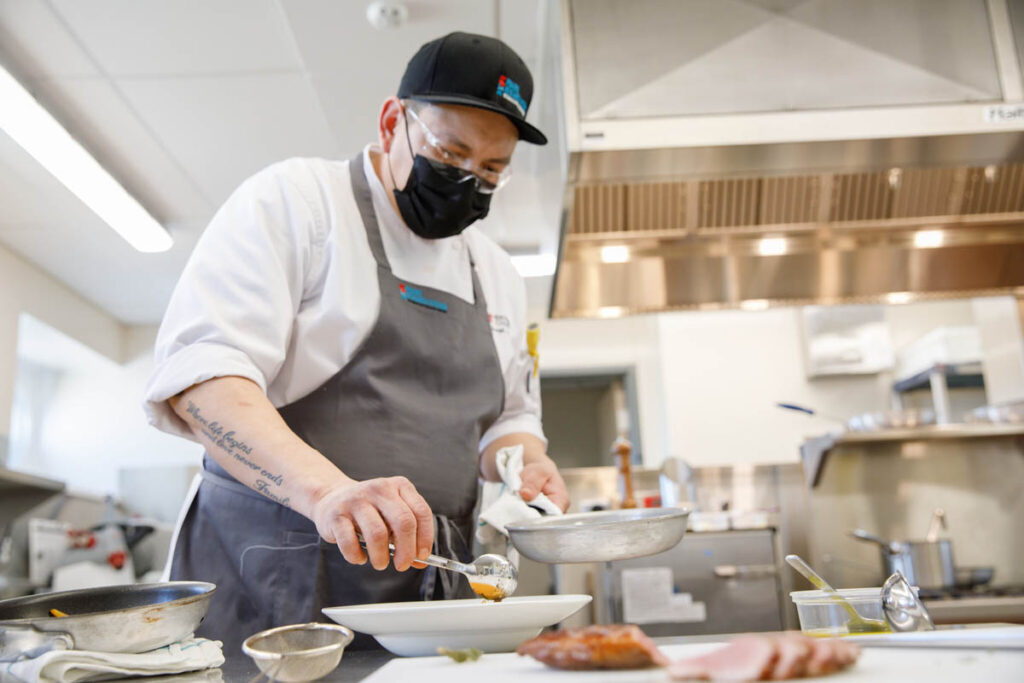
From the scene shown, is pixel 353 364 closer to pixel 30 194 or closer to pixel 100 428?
pixel 30 194

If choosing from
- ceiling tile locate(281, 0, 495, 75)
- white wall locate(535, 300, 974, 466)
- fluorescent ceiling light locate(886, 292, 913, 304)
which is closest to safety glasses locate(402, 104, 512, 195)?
ceiling tile locate(281, 0, 495, 75)

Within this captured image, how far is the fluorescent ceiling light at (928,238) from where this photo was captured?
294 centimetres

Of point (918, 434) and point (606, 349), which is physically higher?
point (606, 349)

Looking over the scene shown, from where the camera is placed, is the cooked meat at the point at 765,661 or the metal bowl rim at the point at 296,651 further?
the metal bowl rim at the point at 296,651

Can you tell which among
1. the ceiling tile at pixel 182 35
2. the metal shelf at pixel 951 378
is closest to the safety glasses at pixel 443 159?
the ceiling tile at pixel 182 35

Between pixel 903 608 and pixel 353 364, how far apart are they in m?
0.79

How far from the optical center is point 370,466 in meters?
1.26

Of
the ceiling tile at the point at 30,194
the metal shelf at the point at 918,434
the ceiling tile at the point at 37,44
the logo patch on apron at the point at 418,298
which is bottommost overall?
the metal shelf at the point at 918,434

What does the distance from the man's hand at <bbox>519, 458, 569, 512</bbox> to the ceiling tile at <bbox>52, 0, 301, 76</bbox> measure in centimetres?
216

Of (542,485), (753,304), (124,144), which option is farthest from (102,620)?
(124,144)

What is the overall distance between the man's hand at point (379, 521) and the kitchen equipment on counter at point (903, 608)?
49cm

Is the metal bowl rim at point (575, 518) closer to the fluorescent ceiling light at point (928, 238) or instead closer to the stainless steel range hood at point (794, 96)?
the stainless steel range hood at point (794, 96)

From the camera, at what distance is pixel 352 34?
10.0ft

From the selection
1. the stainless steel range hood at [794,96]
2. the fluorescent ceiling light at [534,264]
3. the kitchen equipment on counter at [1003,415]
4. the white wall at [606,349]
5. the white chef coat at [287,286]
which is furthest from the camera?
the white wall at [606,349]
